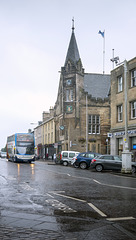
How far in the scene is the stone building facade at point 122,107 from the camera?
30188mm

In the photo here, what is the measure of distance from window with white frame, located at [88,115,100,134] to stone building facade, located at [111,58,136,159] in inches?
734

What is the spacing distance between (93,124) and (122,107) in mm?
20956

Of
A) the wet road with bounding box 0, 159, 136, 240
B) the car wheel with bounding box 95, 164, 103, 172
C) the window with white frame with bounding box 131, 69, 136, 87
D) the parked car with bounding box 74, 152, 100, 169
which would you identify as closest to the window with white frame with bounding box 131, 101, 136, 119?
the window with white frame with bounding box 131, 69, 136, 87

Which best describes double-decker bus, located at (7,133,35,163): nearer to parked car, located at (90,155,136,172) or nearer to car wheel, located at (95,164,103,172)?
parked car, located at (90,155,136,172)

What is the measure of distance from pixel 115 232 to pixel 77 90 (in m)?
48.4

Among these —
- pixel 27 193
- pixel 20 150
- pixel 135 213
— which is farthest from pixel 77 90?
pixel 135 213

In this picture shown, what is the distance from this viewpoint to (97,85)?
56.9 metres

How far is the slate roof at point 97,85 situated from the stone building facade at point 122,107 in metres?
21.1

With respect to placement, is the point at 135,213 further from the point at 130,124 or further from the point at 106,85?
the point at 106,85

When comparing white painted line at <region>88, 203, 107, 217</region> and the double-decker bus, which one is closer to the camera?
white painted line at <region>88, 203, 107, 217</region>

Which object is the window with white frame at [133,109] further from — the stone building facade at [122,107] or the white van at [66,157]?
the white van at [66,157]

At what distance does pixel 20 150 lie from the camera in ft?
136

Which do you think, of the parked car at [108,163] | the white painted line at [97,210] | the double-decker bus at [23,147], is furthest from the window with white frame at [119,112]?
the white painted line at [97,210]

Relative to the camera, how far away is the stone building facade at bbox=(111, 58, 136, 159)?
1188 inches
